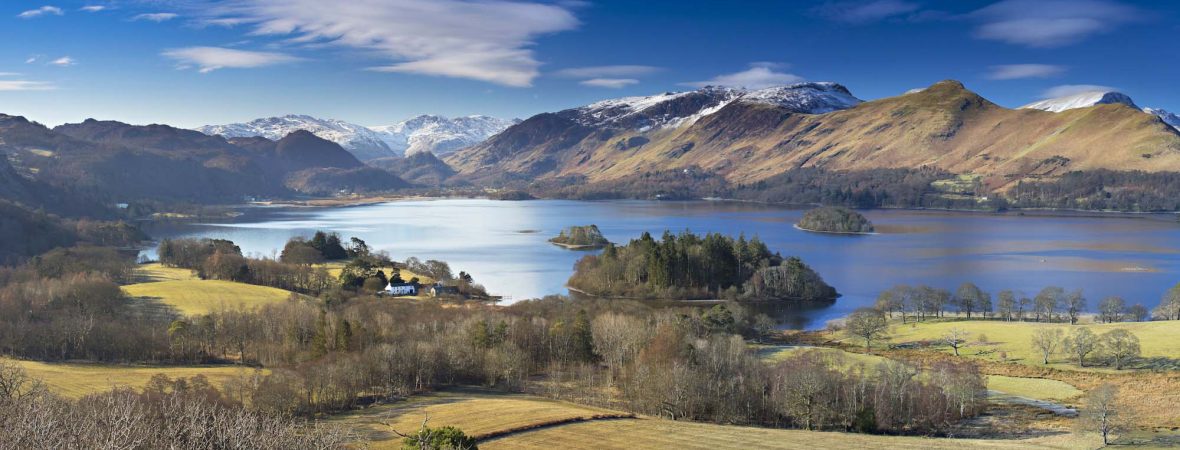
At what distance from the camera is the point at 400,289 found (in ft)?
242

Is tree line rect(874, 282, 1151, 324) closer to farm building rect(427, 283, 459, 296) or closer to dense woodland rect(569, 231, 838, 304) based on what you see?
dense woodland rect(569, 231, 838, 304)

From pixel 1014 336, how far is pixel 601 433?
1488 inches

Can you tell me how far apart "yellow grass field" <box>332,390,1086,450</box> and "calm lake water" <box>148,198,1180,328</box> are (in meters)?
38.4

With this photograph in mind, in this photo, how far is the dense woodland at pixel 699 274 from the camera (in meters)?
80.4

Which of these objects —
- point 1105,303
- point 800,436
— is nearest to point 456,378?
point 800,436

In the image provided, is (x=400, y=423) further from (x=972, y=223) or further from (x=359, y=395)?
(x=972, y=223)

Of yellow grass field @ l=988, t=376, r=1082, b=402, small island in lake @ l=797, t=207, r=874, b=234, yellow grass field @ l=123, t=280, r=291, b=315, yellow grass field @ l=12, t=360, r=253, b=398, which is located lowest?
yellow grass field @ l=988, t=376, r=1082, b=402

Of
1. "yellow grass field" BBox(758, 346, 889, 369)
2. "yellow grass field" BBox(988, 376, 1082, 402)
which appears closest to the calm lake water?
"yellow grass field" BBox(758, 346, 889, 369)

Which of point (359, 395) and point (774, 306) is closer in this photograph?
point (359, 395)

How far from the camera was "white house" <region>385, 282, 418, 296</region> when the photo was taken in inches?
2891

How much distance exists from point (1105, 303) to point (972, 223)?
4474 inches

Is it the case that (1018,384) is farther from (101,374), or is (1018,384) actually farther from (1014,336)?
(101,374)

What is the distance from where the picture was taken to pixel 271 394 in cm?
3003

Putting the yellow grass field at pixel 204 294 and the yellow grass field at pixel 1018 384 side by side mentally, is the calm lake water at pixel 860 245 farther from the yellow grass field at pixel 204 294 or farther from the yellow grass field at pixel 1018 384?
the yellow grass field at pixel 204 294
